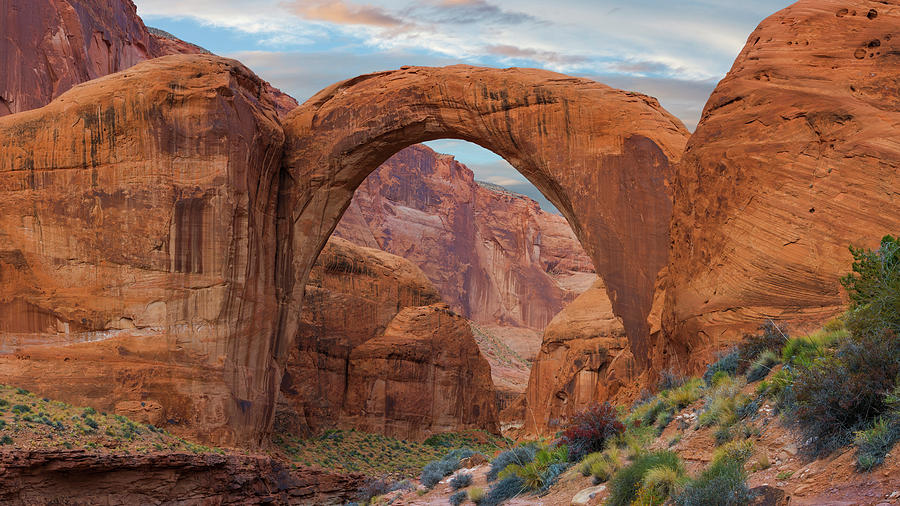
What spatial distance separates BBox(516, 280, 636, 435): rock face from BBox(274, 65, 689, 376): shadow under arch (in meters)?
18.2

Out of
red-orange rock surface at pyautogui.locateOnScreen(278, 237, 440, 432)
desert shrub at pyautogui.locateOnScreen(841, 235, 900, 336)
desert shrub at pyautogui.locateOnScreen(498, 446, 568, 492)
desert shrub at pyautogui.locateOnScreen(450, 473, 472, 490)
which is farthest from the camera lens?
red-orange rock surface at pyautogui.locateOnScreen(278, 237, 440, 432)

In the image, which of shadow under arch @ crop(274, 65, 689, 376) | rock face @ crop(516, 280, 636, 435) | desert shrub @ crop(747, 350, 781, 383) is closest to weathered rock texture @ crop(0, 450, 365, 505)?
shadow under arch @ crop(274, 65, 689, 376)

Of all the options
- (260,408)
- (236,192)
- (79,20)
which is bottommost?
(260,408)

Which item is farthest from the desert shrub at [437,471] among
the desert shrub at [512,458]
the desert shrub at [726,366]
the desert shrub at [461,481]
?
the desert shrub at [726,366]

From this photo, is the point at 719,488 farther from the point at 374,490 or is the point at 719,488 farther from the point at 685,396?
the point at 374,490

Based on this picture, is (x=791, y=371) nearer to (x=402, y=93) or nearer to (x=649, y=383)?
(x=649, y=383)

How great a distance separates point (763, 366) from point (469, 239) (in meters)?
94.9

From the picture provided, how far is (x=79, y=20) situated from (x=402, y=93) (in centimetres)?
2968

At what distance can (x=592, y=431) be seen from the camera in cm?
1173

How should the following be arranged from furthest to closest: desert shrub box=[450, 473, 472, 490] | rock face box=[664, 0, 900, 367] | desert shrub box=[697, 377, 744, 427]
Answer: desert shrub box=[450, 473, 472, 490] < rock face box=[664, 0, 900, 367] < desert shrub box=[697, 377, 744, 427]

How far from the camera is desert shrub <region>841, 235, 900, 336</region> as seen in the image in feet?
27.5

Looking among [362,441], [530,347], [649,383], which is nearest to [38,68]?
[362,441]

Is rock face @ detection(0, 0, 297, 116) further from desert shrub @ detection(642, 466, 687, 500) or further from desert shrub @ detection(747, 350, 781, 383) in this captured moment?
desert shrub @ detection(642, 466, 687, 500)

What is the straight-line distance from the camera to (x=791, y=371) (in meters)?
9.23
